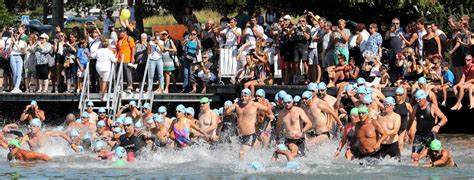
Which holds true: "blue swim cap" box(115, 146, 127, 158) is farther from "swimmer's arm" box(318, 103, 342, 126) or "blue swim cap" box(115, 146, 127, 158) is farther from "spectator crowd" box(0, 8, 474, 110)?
"spectator crowd" box(0, 8, 474, 110)

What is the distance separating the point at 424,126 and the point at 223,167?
3.67 metres

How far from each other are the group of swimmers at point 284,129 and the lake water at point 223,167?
0.65ft

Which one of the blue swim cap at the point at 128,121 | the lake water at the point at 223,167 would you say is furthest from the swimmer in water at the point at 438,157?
the blue swim cap at the point at 128,121

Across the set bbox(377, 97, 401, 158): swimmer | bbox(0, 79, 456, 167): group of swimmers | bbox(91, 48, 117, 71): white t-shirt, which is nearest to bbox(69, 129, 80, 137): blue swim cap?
bbox(0, 79, 456, 167): group of swimmers

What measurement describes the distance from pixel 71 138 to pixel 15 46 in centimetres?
484

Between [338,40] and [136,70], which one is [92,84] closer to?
[136,70]

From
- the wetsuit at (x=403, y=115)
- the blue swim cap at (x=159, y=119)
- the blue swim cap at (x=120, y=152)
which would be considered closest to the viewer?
the wetsuit at (x=403, y=115)

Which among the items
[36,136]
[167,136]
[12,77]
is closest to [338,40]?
[167,136]

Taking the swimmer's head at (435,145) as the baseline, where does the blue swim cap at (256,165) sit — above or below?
below

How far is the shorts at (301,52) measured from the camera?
2723 centimetres

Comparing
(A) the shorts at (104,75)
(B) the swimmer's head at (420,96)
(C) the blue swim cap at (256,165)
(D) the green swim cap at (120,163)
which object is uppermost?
(A) the shorts at (104,75)

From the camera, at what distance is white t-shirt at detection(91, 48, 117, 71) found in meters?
27.9

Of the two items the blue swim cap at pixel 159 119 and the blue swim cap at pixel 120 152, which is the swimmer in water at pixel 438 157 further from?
the blue swim cap at pixel 159 119

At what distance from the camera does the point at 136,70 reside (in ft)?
95.4
